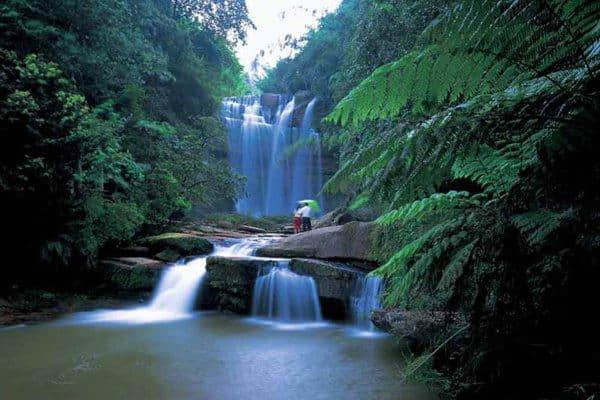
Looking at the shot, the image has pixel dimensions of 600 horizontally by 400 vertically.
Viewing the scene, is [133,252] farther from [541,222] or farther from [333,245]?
[541,222]

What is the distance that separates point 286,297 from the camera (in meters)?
7.39

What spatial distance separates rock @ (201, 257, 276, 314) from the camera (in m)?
7.66

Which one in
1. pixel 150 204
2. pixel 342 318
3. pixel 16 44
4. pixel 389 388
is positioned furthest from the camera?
pixel 150 204

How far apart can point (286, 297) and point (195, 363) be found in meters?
3.08

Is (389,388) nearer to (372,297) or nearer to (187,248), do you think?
(372,297)

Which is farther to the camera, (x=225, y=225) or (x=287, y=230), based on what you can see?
(x=287, y=230)

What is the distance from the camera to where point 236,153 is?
2123cm

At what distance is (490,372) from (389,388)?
2.32 meters

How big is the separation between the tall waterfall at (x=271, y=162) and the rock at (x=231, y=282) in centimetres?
1268

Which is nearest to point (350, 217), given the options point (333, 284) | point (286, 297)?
point (333, 284)

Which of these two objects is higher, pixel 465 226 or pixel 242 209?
pixel 242 209

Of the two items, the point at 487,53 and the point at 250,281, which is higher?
the point at 487,53

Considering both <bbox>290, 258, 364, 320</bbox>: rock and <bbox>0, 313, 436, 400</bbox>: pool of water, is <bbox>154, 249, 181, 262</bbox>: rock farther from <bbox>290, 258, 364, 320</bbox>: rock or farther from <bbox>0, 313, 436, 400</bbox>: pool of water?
<bbox>290, 258, 364, 320</bbox>: rock

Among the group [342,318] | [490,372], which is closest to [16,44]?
[342,318]
